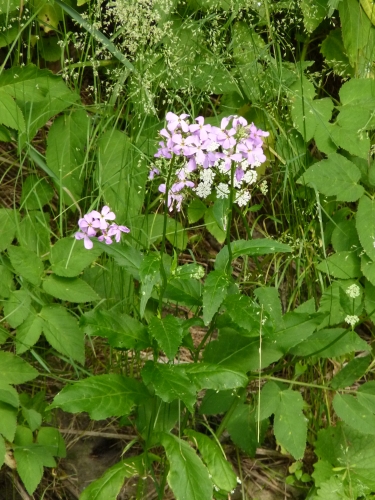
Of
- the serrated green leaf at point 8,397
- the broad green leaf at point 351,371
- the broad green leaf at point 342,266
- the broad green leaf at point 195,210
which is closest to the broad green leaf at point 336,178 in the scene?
the broad green leaf at point 342,266

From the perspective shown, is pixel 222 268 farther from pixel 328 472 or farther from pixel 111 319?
pixel 328 472

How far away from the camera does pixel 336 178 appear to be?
7.90ft

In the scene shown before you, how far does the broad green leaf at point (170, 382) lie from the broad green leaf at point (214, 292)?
0.65 ft

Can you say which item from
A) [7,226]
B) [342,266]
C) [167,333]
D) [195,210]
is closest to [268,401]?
[167,333]

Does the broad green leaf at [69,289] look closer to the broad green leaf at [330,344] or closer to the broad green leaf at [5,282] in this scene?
the broad green leaf at [5,282]

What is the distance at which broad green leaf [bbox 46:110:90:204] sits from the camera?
8.04 ft

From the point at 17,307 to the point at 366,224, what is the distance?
1208mm

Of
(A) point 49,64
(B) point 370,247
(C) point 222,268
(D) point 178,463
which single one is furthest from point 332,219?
(A) point 49,64

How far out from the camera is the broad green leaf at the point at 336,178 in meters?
2.39

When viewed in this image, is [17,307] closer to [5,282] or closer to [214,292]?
[5,282]

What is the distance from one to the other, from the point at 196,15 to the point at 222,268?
119 centimetres

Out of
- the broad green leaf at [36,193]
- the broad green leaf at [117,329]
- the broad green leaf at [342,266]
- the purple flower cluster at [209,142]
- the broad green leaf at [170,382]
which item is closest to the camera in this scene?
the purple flower cluster at [209,142]

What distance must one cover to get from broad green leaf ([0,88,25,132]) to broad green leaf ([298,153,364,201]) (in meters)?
0.99

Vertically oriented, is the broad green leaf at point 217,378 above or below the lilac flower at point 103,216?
below
